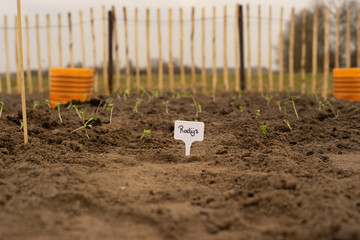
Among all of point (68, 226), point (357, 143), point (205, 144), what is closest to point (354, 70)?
point (357, 143)

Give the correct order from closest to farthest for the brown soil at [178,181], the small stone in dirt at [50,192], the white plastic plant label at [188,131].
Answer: the brown soil at [178,181] → the small stone in dirt at [50,192] → the white plastic plant label at [188,131]

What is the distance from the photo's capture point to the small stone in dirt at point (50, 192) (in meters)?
2.28

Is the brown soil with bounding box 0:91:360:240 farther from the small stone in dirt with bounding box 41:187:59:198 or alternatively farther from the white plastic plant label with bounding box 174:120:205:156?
the white plastic plant label with bounding box 174:120:205:156

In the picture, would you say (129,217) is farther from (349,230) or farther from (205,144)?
(205,144)

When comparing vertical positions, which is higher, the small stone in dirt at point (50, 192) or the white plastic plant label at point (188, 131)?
the white plastic plant label at point (188, 131)

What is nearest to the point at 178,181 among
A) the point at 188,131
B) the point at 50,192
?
the point at 188,131

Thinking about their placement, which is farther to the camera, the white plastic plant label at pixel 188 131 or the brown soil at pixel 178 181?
the white plastic plant label at pixel 188 131

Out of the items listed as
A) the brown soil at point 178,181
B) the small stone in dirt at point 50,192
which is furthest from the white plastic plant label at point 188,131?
the small stone in dirt at point 50,192

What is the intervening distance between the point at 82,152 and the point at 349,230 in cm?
236

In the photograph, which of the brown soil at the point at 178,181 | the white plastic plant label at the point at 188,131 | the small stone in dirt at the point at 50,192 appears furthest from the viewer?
the white plastic plant label at the point at 188,131

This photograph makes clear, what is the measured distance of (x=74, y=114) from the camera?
16.4 feet

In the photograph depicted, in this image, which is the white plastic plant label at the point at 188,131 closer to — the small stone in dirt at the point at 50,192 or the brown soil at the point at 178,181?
the brown soil at the point at 178,181

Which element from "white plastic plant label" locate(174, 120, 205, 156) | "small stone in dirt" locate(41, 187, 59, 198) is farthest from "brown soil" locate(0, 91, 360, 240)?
"white plastic plant label" locate(174, 120, 205, 156)

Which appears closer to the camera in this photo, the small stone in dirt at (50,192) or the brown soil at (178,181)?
the brown soil at (178,181)
